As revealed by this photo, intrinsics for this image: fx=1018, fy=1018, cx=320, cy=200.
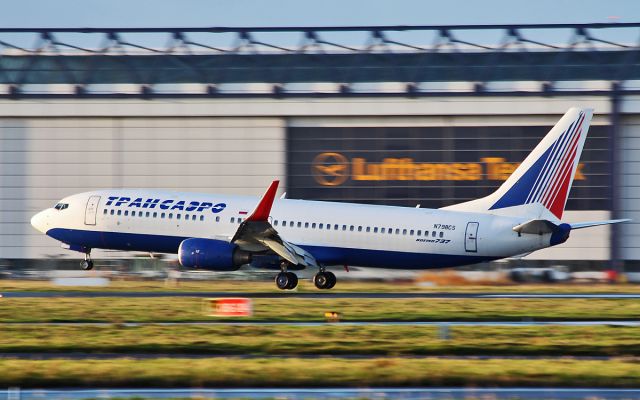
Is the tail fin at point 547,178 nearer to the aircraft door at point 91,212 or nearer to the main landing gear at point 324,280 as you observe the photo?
the main landing gear at point 324,280

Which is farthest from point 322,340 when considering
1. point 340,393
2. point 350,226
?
point 350,226

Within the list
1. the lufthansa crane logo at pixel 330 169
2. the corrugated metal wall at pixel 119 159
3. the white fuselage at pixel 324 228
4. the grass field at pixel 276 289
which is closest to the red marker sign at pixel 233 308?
the grass field at pixel 276 289

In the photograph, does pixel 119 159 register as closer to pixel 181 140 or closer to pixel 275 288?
pixel 181 140

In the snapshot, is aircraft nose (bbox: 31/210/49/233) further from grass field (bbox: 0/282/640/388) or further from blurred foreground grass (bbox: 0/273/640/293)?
grass field (bbox: 0/282/640/388)

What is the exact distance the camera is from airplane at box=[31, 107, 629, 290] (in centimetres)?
4175

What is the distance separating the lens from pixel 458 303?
121ft

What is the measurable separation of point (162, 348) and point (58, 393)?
6.16 metres

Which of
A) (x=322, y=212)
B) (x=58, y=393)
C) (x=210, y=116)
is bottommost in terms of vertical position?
(x=58, y=393)

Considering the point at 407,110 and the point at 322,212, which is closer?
the point at 322,212

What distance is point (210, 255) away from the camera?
4128cm

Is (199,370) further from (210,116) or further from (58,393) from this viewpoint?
(210,116)

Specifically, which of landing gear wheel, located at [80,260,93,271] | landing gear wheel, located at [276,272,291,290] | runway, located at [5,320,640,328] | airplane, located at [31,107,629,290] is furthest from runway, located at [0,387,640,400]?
landing gear wheel, located at [80,260,93,271]

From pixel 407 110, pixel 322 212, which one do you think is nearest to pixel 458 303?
pixel 322 212

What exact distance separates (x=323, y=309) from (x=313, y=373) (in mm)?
13942
